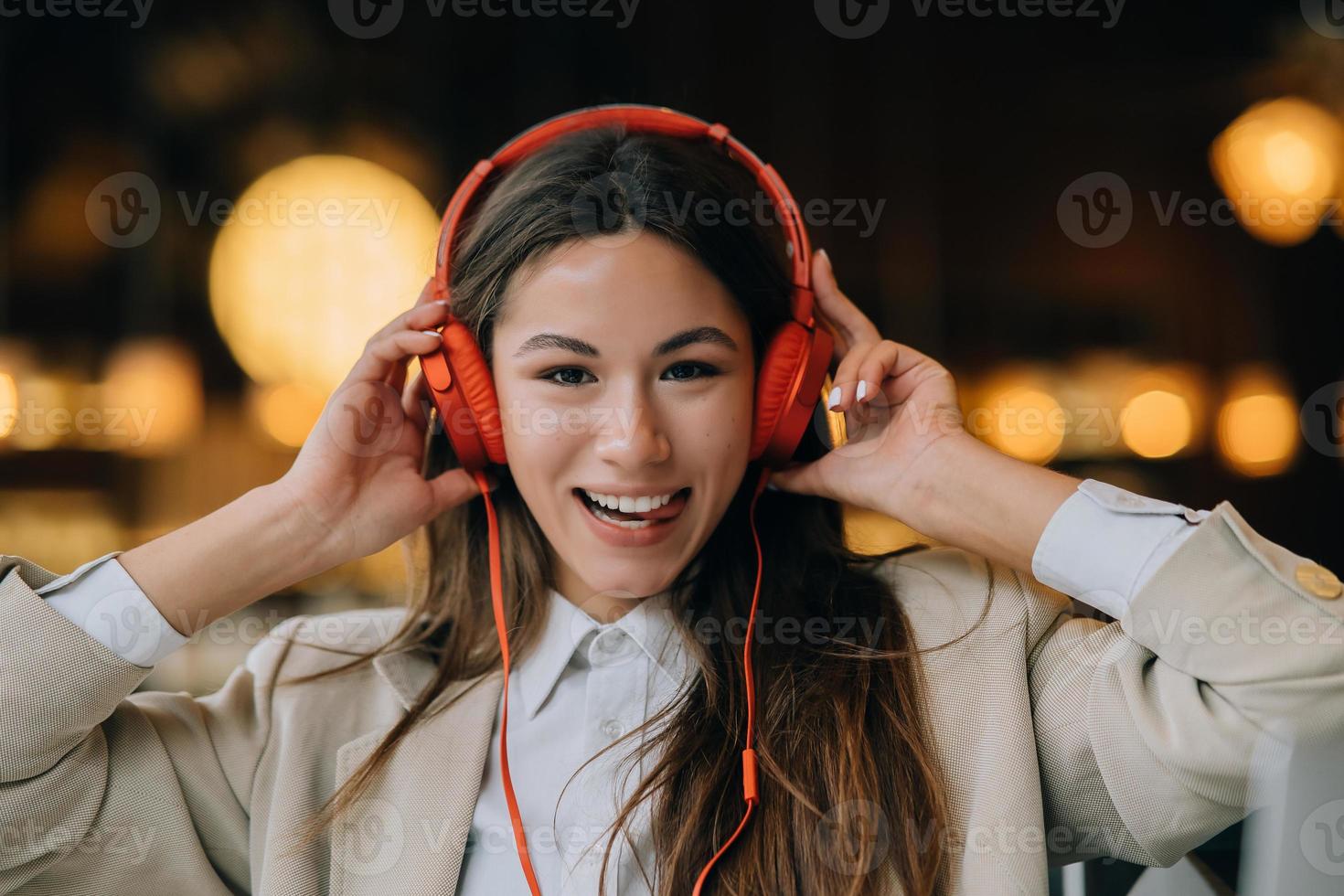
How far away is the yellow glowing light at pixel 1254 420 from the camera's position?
3717mm

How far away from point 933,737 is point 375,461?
0.65 metres

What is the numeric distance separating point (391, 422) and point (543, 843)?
1.57 ft

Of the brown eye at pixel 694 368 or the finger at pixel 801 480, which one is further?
the finger at pixel 801 480

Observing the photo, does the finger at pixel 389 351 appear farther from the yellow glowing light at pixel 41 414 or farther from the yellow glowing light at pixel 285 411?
the yellow glowing light at pixel 41 414

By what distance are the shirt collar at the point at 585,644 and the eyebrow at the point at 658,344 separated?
0.98 feet

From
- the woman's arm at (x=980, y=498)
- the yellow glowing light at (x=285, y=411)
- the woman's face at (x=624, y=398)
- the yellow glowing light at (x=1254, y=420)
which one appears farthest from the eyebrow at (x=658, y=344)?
the yellow glowing light at (x=1254, y=420)

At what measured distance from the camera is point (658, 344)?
1080mm

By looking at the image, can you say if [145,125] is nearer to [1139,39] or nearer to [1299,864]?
[1139,39]

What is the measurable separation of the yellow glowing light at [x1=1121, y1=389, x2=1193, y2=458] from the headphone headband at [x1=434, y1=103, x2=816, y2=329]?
2828 millimetres

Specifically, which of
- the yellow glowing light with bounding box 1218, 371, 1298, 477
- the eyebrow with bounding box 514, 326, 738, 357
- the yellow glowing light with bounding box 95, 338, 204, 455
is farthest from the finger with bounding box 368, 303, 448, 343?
the yellow glowing light with bounding box 1218, 371, 1298, 477

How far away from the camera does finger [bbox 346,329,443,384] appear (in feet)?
3.77

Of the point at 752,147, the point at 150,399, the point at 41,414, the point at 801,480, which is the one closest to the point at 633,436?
the point at 801,480

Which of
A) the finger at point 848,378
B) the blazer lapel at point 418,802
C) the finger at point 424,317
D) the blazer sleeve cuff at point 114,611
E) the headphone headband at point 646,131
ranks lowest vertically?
the blazer lapel at point 418,802

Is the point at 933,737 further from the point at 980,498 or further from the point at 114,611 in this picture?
the point at 114,611
